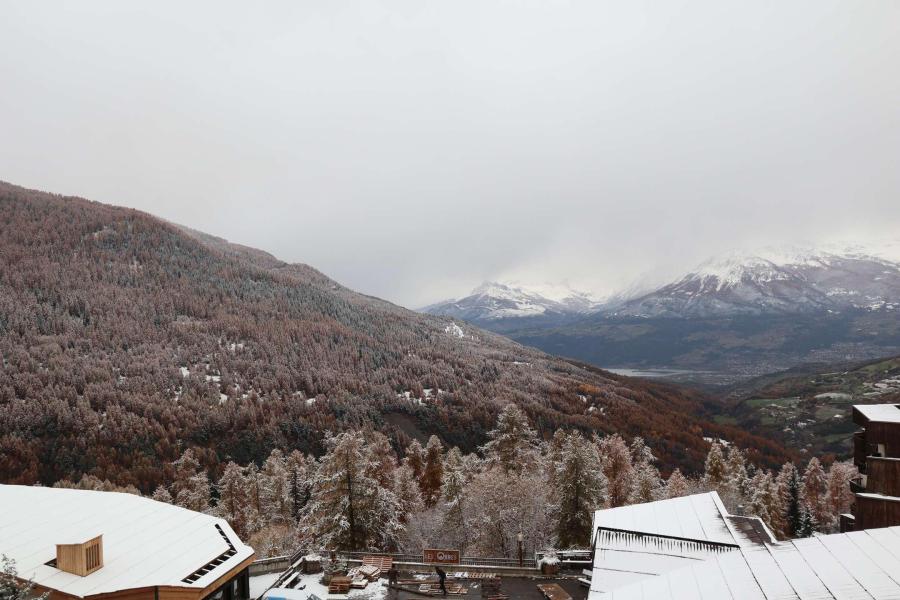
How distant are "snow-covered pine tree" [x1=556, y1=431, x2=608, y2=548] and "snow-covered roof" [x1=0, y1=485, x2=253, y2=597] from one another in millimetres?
24628

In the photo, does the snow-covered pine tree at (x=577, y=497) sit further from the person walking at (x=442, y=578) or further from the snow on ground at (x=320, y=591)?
the snow on ground at (x=320, y=591)

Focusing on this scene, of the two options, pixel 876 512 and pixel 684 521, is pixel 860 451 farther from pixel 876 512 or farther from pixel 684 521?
pixel 684 521

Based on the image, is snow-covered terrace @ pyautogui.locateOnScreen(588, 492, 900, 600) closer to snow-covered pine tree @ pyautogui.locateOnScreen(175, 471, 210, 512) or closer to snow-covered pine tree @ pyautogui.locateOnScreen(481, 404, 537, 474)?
snow-covered pine tree @ pyautogui.locateOnScreen(481, 404, 537, 474)

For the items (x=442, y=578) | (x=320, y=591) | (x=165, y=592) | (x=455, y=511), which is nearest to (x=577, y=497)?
(x=455, y=511)

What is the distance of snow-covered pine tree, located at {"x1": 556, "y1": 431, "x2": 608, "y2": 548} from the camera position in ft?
124

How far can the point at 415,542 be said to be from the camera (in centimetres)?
4412

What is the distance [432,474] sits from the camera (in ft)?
192

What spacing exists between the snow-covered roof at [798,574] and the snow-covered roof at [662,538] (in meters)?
6.87

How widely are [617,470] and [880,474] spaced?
135ft

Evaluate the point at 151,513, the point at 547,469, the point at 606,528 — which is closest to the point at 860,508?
the point at 606,528

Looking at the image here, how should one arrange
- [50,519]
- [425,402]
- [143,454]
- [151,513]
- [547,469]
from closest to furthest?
[50,519] → [151,513] → [547,469] → [143,454] → [425,402]

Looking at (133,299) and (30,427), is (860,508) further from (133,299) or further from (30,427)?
(133,299)

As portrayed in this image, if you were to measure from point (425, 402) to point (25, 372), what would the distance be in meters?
110

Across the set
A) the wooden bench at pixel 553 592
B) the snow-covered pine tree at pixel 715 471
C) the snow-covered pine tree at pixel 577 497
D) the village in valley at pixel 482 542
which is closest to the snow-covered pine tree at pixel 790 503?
the village in valley at pixel 482 542
